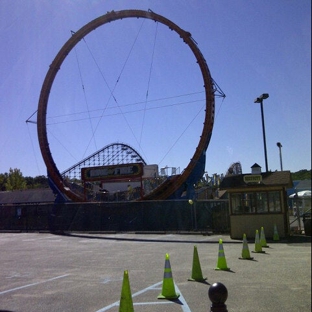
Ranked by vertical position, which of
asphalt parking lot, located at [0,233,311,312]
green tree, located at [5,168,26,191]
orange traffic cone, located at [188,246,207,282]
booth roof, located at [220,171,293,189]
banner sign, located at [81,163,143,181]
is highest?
green tree, located at [5,168,26,191]

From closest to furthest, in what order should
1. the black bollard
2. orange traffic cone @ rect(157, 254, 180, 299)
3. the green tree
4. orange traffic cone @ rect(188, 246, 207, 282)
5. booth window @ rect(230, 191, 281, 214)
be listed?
the black bollard, orange traffic cone @ rect(157, 254, 180, 299), orange traffic cone @ rect(188, 246, 207, 282), booth window @ rect(230, 191, 281, 214), the green tree

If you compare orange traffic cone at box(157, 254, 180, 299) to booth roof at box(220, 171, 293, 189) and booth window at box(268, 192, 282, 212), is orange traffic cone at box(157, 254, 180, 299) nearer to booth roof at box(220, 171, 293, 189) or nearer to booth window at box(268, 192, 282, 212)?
booth roof at box(220, 171, 293, 189)

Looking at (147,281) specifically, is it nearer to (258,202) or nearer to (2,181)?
(258,202)

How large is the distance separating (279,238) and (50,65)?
35.9 meters

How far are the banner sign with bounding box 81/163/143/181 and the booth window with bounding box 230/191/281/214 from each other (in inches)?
843

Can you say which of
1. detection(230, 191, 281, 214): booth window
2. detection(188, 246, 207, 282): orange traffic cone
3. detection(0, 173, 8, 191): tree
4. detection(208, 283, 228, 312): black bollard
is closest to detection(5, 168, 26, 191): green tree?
detection(0, 173, 8, 191): tree

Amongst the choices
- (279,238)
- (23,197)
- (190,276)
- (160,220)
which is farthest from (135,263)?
(23,197)

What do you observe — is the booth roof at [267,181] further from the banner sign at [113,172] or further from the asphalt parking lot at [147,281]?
the banner sign at [113,172]

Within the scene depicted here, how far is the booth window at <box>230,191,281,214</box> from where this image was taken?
74.4ft

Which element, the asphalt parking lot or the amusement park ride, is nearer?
the asphalt parking lot

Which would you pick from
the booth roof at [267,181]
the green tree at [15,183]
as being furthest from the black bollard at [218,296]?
the green tree at [15,183]

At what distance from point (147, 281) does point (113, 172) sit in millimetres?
35051

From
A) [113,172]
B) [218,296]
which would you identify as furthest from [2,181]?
[218,296]

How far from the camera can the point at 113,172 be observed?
1811 inches
